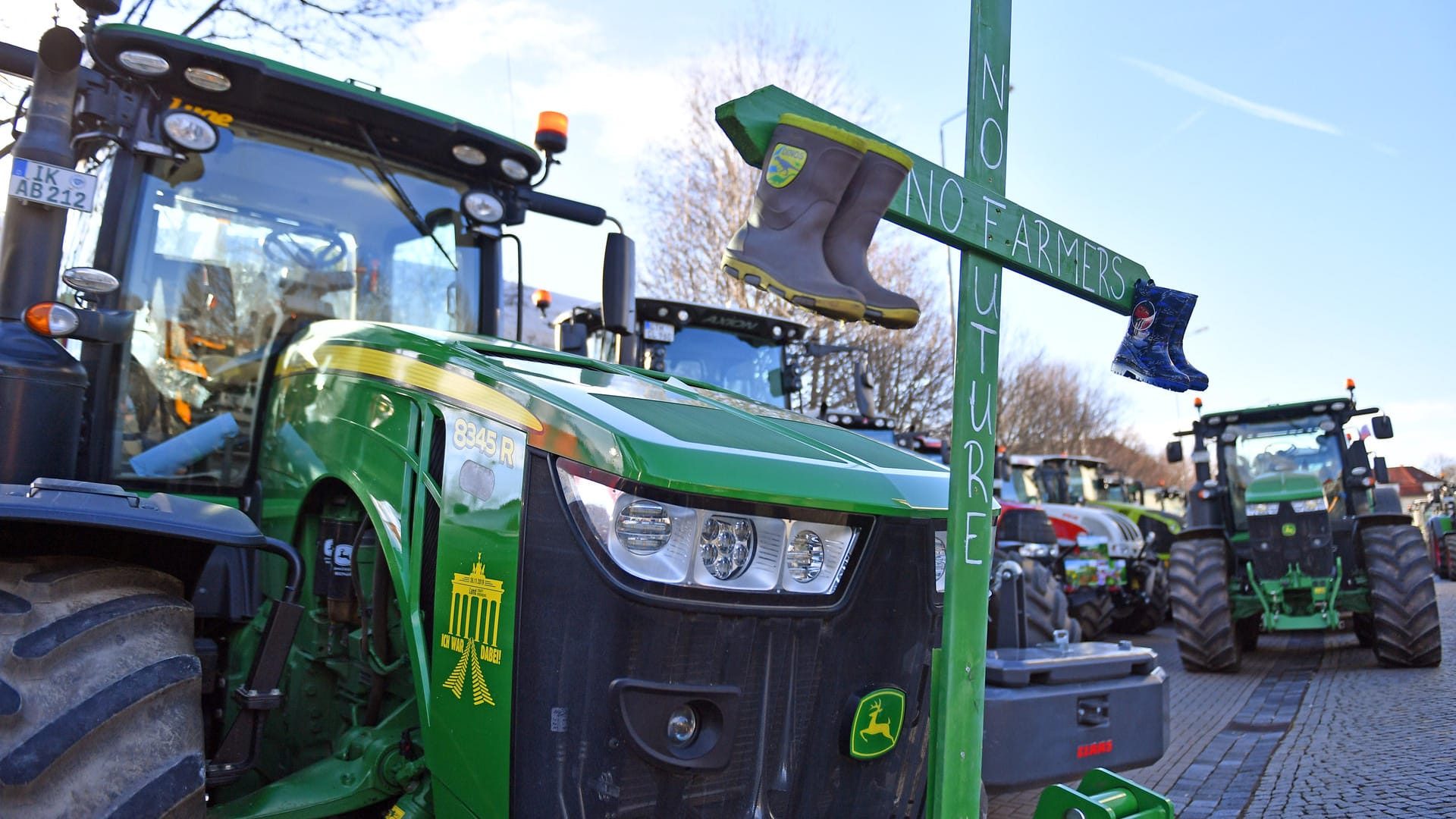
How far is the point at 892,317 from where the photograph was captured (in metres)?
2.11

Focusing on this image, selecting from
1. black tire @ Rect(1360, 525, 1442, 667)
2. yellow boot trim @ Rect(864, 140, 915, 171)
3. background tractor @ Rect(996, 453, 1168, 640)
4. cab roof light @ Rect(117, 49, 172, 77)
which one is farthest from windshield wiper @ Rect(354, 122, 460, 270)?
black tire @ Rect(1360, 525, 1442, 667)

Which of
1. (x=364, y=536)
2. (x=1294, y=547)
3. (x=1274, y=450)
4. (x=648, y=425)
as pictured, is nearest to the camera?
(x=648, y=425)

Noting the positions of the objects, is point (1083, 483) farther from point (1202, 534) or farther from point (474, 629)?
point (474, 629)

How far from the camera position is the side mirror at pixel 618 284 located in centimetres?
372

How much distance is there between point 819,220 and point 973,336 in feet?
1.70

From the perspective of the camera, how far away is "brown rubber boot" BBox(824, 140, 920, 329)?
6.68 feet

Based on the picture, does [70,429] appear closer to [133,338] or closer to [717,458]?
[133,338]

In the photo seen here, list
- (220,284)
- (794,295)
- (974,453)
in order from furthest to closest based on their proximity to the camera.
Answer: (220,284) < (974,453) < (794,295)

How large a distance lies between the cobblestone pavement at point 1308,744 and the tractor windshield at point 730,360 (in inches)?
179

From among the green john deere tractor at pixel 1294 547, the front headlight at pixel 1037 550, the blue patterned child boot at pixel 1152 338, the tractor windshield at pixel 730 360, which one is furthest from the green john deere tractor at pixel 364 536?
the green john deere tractor at pixel 1294 547

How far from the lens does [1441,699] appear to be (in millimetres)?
7047

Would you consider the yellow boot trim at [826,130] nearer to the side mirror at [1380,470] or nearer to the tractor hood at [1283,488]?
the tractor hood at [1283,488]

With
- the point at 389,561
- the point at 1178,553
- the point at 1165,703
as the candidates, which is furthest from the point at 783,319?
the point at 389,561

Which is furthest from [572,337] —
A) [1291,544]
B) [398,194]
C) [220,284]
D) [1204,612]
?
[1291,544]
